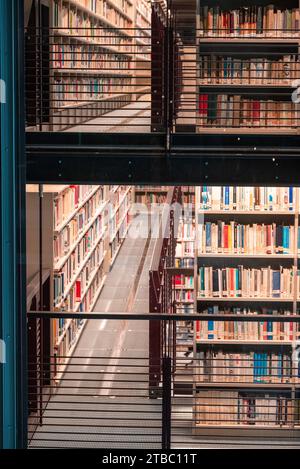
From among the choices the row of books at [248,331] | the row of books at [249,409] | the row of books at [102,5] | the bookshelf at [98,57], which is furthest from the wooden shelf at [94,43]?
the row of books at [249,409]

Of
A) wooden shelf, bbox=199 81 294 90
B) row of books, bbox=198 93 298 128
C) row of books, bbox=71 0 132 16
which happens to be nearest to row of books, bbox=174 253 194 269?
row of books, bbox=198 93 298 128

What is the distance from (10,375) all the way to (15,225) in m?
0.36

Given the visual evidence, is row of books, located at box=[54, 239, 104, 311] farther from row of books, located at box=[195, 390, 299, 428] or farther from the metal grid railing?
row of books, located at box=[195, 390, 299, 428]

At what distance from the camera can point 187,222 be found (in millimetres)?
3471

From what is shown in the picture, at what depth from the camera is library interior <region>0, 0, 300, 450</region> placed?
2.69 meters

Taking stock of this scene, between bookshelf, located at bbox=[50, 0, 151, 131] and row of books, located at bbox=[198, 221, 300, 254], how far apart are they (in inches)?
34.0

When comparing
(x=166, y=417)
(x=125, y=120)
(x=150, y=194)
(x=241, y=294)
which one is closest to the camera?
(x=166, y=417)

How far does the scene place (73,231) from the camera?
353cm

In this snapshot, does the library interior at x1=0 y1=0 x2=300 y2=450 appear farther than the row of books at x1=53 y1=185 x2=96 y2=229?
No

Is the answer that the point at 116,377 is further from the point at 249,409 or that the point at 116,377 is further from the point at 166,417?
the point at 166,417

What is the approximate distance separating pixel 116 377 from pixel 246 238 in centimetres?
81

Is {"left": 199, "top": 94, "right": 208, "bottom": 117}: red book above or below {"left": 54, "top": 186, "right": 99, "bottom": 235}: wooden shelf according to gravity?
above

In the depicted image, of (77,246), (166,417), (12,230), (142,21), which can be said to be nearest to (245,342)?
(77,246)

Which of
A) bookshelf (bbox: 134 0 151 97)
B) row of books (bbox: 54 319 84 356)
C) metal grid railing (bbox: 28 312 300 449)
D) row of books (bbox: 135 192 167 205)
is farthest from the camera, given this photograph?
row of books (bbox: 54 319 84 356)
